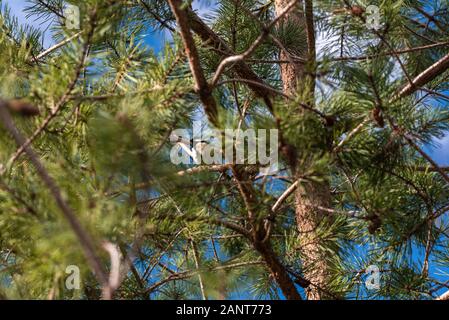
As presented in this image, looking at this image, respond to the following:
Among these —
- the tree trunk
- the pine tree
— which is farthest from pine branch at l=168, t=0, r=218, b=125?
the tree trunk

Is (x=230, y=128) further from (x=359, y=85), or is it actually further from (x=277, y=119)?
(x=359, y=85)

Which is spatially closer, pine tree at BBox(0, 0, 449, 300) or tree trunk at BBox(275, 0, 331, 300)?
pine tree at BBox(0, 0, 449, 300)

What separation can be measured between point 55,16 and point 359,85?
1.11m

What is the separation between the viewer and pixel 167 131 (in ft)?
3.07

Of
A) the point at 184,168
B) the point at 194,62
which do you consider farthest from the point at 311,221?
the point at 194,62

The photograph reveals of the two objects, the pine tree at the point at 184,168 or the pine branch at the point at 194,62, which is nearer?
the pine tree at the point at 184,168

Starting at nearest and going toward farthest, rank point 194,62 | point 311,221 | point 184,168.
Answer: point 194,62 → point 184,168 → point 311,221

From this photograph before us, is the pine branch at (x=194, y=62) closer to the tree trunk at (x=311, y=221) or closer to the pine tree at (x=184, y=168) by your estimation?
the pine tree at (x=184, y=168)

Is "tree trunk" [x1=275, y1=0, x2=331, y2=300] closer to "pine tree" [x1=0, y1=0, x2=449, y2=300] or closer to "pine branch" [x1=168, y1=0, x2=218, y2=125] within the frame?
"pine tree" [x1=0, y1=0, x2=449, y2=300]

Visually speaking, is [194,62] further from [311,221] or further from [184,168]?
[311,221]

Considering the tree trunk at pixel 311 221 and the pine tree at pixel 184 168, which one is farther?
the tree trunk at pixel 311 221

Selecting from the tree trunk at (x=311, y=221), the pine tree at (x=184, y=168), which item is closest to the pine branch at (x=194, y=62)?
the pine tree at (x=184, y=168)

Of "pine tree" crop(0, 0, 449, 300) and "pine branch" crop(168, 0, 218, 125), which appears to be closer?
"pine tree" crop(0, 0, 449, 300)
